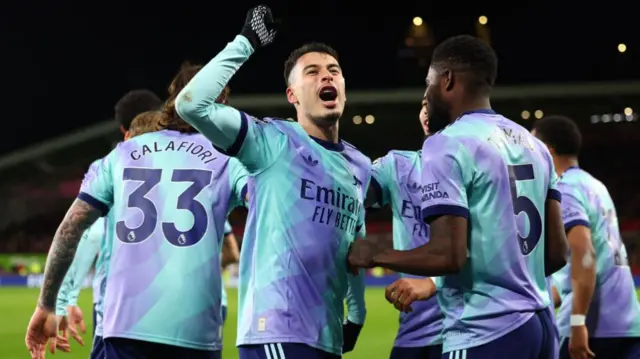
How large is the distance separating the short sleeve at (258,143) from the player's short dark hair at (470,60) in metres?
0.72

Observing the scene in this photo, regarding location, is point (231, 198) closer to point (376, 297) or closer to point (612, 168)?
point (376, 297)

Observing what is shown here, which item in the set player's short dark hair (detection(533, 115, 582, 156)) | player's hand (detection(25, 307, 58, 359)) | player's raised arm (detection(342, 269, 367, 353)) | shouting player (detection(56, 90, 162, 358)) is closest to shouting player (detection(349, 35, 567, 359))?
player's raised arm (detection(342, 269, 367, 353))

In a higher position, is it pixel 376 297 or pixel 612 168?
pixel 612 168

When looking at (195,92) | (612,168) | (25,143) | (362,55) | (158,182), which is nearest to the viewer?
(195,92)

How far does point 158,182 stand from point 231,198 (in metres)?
0.36

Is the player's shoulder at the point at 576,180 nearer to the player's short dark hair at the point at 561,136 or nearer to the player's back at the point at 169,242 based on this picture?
the player's short dark hair at the point at 561,136

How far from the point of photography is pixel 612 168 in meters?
36.6

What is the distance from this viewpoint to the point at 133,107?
602 centimetres

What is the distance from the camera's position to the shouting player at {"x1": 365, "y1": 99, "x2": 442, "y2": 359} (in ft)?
15.6

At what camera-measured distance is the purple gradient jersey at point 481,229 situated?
3.37 metres

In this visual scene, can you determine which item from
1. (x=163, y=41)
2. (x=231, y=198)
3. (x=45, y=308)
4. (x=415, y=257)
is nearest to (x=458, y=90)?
(x=415, y=257)

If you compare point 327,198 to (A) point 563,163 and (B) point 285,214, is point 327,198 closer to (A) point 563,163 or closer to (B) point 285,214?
(B) point 285,214

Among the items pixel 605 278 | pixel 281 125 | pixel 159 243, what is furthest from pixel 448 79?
pixel 605 278

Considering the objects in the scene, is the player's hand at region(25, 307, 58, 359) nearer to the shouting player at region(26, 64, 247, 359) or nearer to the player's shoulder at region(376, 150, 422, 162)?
the shouting player at region(26, 64, 247, 359)
